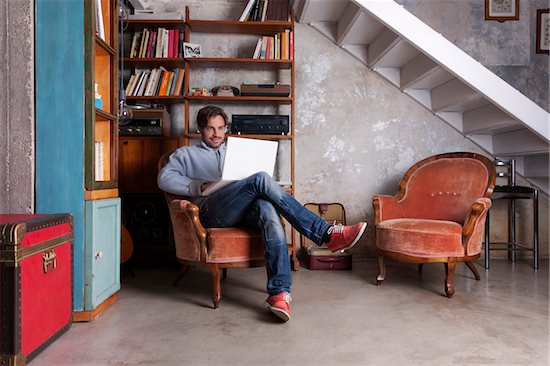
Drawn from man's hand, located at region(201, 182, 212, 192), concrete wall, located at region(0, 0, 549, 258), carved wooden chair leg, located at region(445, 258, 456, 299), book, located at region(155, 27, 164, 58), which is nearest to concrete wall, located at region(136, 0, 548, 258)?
concrete wall, located at region(0, 0, 549, 258)

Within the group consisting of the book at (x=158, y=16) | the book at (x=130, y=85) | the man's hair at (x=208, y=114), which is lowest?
the man's hair at (x=208, y=114)

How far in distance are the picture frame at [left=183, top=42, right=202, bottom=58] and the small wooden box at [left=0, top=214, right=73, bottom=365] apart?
197 centimetres

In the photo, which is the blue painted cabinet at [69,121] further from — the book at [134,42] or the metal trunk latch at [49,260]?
the book at [134,42]

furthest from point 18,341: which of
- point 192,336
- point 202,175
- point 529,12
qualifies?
point 529,12

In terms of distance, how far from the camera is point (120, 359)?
173 cm

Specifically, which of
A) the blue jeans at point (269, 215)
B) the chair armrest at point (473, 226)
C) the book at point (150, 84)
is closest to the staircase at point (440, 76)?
the chair armrest at point (473, 226)

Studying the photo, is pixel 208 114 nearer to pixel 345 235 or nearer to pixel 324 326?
pixel 345 235

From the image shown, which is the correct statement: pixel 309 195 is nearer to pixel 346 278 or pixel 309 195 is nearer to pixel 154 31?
pixel 346 278

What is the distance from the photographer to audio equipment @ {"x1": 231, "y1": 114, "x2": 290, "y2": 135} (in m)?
3.61

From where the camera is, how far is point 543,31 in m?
4.16

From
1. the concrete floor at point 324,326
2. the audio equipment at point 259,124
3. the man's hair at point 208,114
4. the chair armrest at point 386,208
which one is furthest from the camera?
the audio equipment at point 259,124

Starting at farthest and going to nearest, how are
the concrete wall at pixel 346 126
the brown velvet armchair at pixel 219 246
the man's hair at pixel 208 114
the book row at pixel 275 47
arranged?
the concrete wall at pixel 346 126 → the book row at pixel 275 47 → the man's hair at pixel 208 114 → the brown velvet armchair at pixel 219 246

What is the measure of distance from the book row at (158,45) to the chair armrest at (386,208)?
1993mm

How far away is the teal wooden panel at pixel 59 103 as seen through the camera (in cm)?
218
